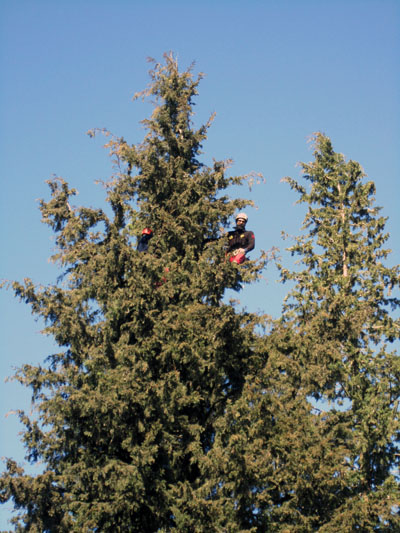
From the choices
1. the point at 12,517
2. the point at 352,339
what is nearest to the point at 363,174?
the point at 352,339

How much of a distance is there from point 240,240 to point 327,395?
163 inches

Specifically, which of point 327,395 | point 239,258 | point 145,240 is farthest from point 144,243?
point 327,395

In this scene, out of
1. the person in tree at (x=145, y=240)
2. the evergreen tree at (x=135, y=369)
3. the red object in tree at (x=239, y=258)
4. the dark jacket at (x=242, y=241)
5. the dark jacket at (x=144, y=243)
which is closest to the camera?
the evergreen tree at (x=135, y=369)

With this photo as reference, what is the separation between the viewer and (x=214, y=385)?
1499 centimetres

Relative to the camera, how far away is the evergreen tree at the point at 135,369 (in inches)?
515

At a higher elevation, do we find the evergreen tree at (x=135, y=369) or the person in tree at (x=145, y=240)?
the person in tree at (x=145, y=240)

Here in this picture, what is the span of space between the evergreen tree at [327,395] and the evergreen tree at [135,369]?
87cm

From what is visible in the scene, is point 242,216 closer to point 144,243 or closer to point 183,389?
point 144,243

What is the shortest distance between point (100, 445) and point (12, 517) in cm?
210

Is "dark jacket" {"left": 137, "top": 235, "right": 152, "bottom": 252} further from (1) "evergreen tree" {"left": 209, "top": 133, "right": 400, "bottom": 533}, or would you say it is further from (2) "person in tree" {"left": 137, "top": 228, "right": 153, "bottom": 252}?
(1) "evergreen tree" {"left": 209, "top": 133, "right": 400, "bottom": 533}

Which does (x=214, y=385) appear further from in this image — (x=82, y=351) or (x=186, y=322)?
(x=82, y=351)

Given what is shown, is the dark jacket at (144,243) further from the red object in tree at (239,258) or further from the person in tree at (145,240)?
the red object in tree at (239,258)

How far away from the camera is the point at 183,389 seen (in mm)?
13844

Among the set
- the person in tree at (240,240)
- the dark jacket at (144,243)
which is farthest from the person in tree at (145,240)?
the person in tree at (240,240)
